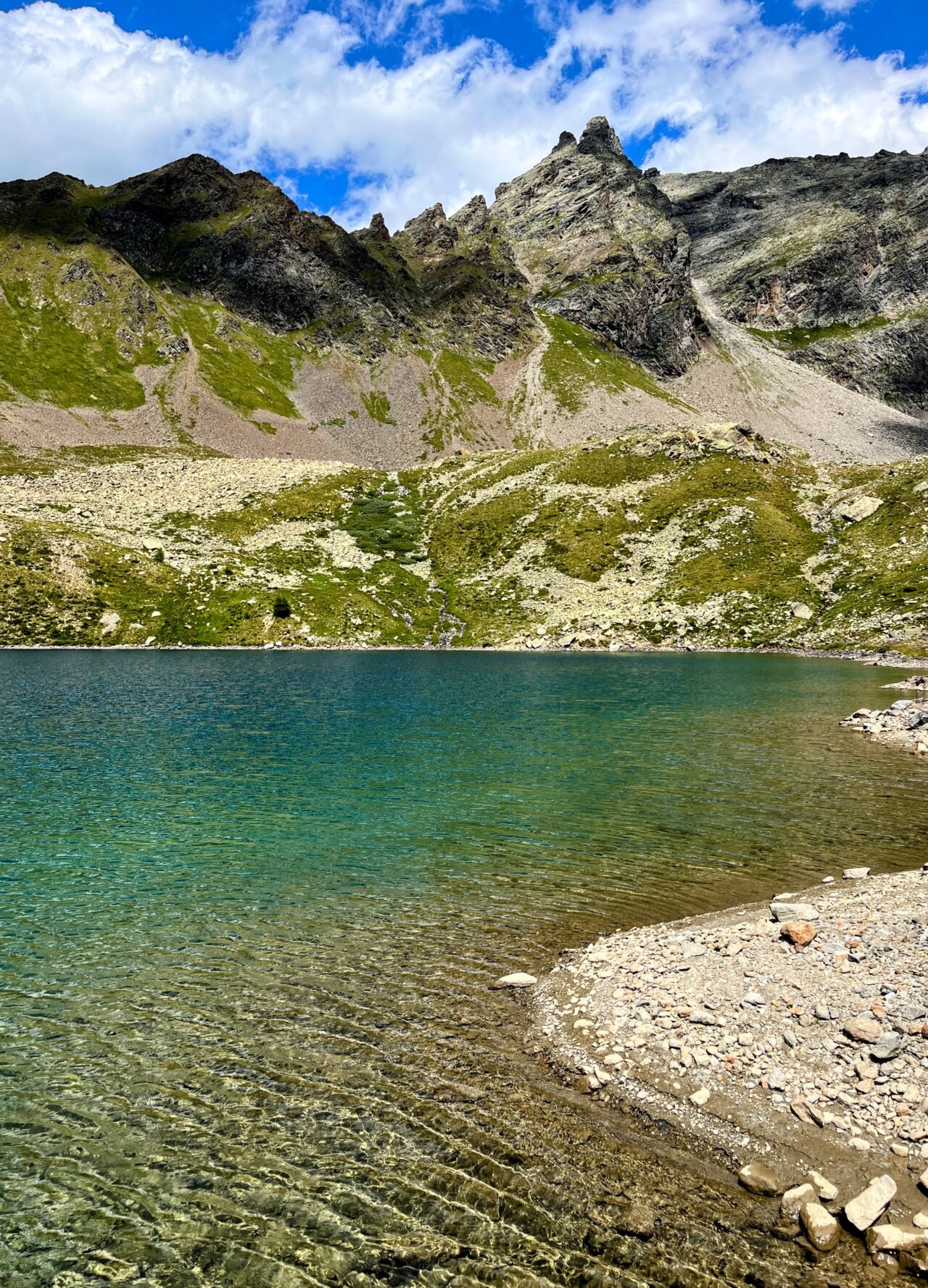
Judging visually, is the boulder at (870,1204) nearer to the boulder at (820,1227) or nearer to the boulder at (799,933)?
the boulder at (820,1227)

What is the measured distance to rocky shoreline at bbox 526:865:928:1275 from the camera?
31.8 ft

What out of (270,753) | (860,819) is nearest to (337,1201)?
(860,819)

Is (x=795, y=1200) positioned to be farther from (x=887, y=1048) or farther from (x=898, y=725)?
(x=898, y=725)

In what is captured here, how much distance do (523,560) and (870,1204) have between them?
132 m

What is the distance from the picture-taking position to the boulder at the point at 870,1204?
892 cm

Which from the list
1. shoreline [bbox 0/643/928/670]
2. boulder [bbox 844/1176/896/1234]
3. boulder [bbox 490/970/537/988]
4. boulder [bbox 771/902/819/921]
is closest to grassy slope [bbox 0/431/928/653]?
shoreline [bbox 0/643/928/670]

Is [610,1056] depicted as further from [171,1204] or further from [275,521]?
[275,521]

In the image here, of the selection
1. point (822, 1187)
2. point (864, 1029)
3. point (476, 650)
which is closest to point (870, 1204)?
point (822, 1187)

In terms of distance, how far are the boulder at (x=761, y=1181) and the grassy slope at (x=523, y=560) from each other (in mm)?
102958

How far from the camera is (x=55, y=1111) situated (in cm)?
1095

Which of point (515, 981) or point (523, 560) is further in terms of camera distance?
point (523, 560)

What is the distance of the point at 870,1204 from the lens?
9.05 metres

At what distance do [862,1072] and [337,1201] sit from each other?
8.71 metres

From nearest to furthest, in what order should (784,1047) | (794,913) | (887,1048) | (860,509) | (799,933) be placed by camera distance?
(887,1048), (784,1047), (799,933), (794,913), (860,509)
